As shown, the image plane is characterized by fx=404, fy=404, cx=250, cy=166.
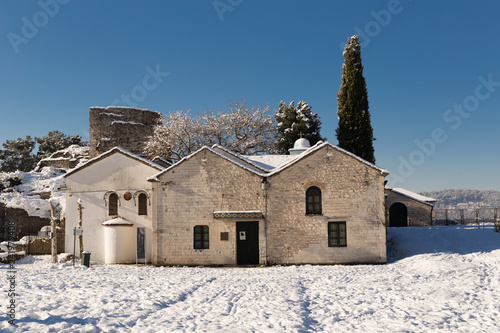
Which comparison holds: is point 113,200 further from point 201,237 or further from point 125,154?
point 201,237

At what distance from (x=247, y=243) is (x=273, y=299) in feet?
31.7

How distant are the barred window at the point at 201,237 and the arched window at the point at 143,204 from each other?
4022 millimetres

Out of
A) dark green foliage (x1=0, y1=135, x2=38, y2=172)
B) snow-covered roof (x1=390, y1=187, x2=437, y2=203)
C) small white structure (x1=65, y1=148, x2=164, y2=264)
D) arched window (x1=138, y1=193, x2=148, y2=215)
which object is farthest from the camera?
dark green foliage (x1=0, y1=135, x2=38, y2=172)

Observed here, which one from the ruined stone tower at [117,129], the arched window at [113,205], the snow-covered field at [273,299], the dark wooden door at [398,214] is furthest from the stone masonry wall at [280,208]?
the ruined stone tower at [117,129]

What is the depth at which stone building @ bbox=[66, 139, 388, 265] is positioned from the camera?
21.2 m

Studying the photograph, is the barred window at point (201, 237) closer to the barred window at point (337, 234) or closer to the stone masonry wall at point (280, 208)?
the stone masonry wall at point (280, 208)

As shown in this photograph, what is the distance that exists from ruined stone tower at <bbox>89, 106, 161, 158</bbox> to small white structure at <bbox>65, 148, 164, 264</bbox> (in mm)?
22666

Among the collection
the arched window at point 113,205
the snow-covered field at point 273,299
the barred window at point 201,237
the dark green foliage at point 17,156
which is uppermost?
the dark green foliage at point 17,156

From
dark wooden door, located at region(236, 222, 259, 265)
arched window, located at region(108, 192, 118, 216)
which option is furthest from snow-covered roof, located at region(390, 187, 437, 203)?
arched window, located at region(108, 192, 118, 216)

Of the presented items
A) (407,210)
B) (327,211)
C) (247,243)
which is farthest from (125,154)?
(407,210)

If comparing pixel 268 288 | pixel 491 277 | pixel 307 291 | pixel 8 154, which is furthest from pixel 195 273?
pixel 8 154

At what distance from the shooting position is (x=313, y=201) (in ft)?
71.0

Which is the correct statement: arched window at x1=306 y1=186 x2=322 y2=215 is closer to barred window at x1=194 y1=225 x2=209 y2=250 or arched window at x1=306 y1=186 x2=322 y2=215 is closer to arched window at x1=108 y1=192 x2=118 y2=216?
barred window at x1=194 y1=225 x2=209 y2=250

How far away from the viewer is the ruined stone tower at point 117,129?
46.9m
